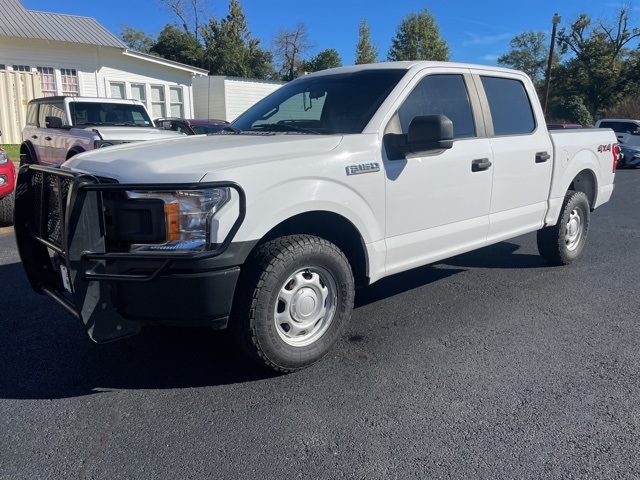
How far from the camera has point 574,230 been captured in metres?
5.92

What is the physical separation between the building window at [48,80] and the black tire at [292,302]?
2034cm

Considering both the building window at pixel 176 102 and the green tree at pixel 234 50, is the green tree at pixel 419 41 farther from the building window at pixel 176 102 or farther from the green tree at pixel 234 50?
the building window at pixel 176 102

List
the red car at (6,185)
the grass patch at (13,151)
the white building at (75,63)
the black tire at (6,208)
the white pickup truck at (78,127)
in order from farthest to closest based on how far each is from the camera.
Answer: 1. the white building at (75,63)
2. the grass patch at (13,151)
3. the white pickup truck at (78,127)
4. the black tire at (6,208)
5. the red car at (6,185)

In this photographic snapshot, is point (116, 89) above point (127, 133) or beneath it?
above

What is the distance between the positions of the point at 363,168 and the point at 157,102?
2230cm

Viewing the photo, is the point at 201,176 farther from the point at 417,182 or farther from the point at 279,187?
the point at 417,182

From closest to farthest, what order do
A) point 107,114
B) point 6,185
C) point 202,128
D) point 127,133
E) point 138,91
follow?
point 6,185 → point 127,133 → point 107,114 → point 202,128 → point 138,91

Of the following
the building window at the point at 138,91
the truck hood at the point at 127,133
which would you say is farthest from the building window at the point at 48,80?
the truck hood at the point at 127,133

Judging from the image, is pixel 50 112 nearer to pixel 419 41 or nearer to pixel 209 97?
pixel 209 97

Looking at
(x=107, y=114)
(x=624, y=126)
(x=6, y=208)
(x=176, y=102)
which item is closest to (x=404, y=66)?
(x=6, y=208)

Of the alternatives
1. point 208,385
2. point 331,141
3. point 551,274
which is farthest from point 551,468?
point 551,274

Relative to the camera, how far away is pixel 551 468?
2475 millimetres

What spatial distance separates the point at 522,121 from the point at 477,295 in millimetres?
1692

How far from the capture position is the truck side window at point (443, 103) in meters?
3.96
